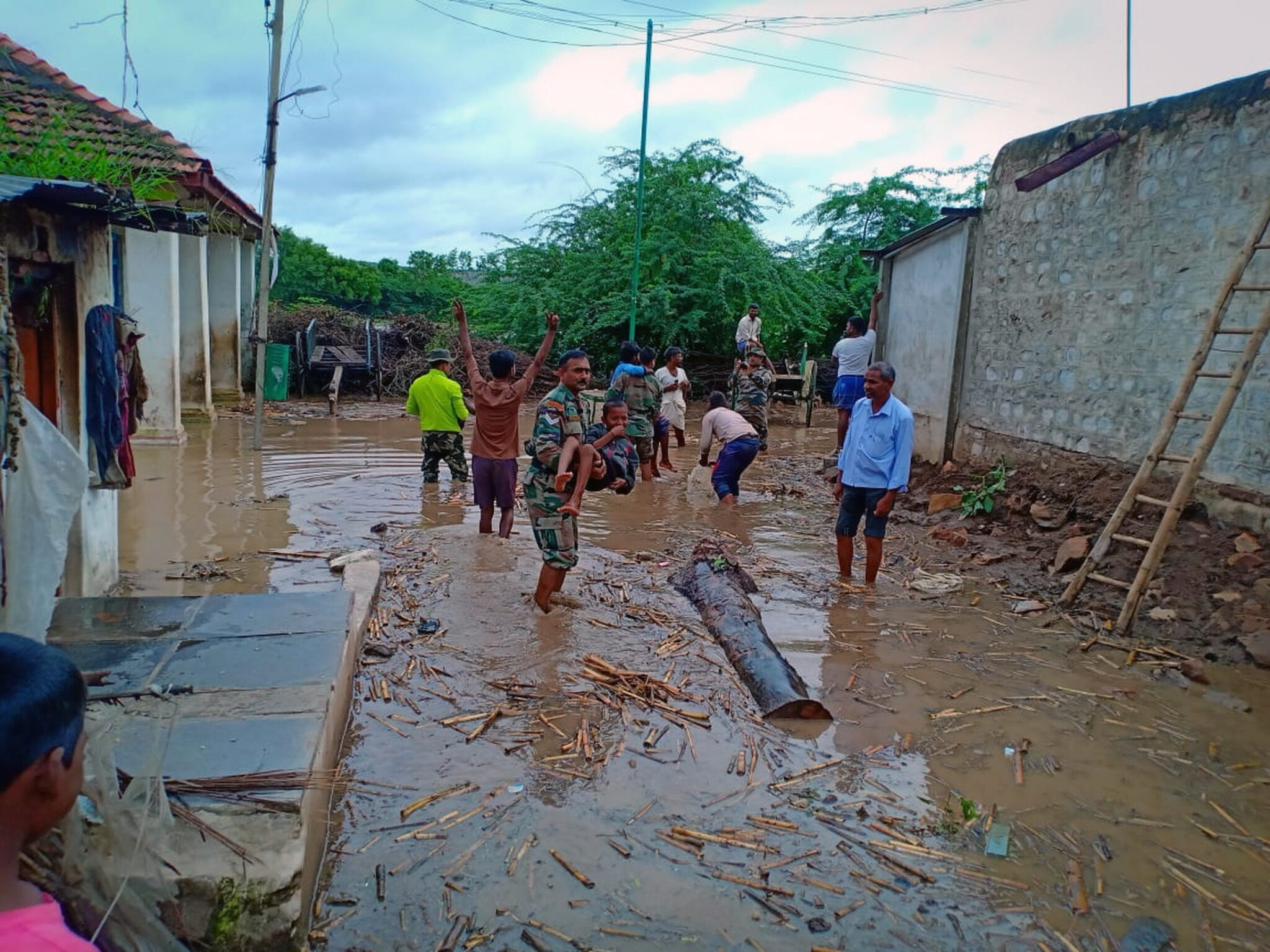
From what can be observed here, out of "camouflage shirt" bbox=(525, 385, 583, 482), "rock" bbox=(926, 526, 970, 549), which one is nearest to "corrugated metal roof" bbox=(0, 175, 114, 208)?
"camouflage shirt" bbox=(525, 385, 583, 482)

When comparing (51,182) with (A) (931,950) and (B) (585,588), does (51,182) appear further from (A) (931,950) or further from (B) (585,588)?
(A) (931,950)

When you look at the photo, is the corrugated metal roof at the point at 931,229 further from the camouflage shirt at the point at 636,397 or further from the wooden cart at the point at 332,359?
the wooden cart at the point at 332,359

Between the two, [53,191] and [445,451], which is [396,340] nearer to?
[445,451]

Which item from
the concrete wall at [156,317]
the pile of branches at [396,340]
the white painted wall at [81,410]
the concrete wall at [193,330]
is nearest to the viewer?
the white painted wall at [81,410]

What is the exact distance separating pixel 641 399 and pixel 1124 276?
5243 mm

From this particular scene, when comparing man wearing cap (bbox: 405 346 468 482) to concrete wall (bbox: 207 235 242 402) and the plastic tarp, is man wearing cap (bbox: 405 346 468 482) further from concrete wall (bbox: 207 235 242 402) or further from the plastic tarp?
concrete wall (bbox: 207 235 242 402)

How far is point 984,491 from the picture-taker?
939 centimetres

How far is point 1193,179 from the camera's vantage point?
23.7 ft

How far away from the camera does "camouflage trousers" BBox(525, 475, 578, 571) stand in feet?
19.3

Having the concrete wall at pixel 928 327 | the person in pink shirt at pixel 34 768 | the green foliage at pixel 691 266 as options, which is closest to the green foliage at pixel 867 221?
the green foliage at pixel 691 266

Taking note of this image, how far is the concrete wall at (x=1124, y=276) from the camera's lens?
6691 mm

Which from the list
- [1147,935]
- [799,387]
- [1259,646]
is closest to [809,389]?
[799,387]

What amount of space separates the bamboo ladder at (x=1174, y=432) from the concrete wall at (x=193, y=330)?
14.1 m

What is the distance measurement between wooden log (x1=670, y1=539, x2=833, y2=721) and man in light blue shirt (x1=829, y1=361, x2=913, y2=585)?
100cm
